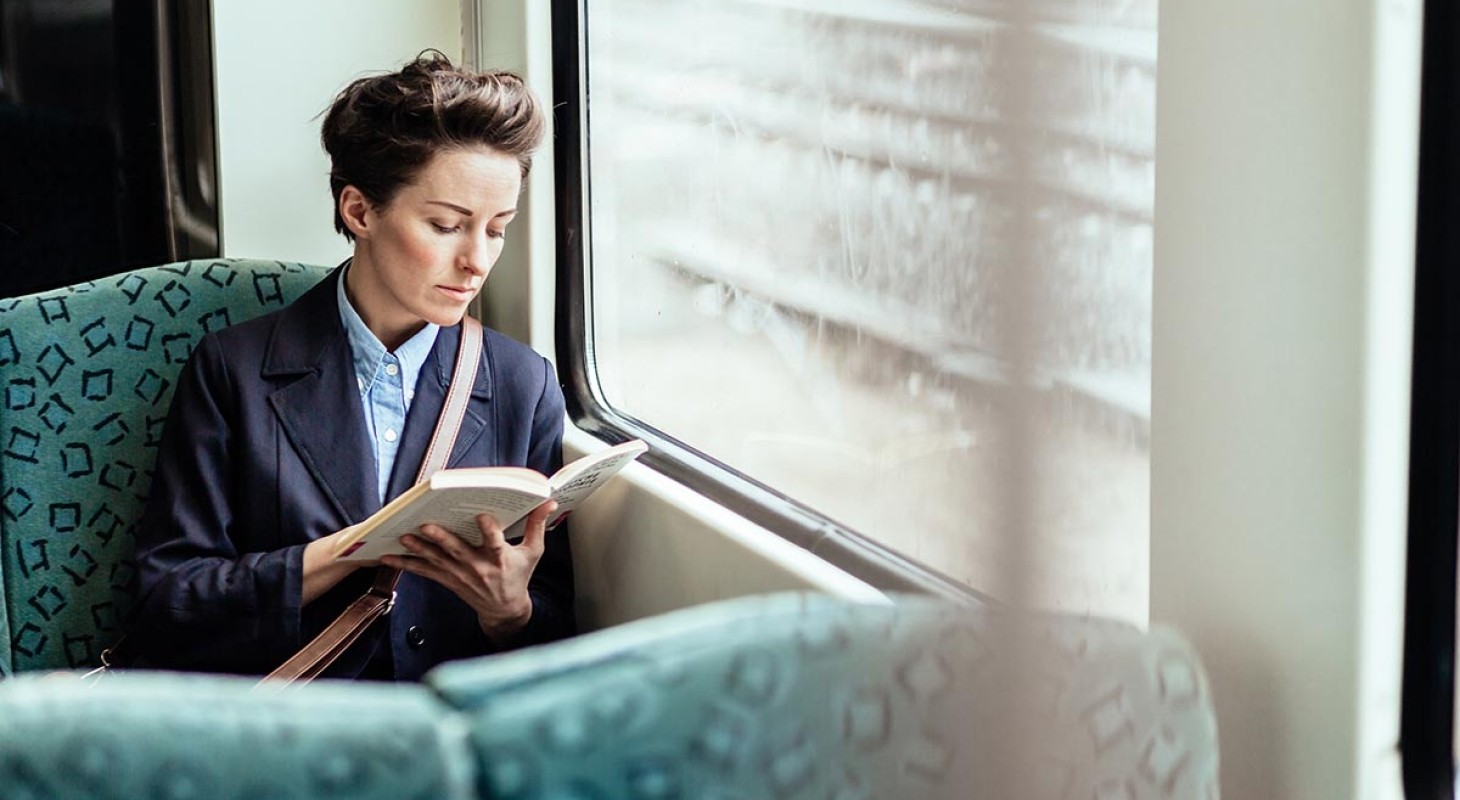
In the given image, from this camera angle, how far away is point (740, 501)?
4.43 ft

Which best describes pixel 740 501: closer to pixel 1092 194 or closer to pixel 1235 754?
pixel 1235 754

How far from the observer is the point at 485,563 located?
1246mm

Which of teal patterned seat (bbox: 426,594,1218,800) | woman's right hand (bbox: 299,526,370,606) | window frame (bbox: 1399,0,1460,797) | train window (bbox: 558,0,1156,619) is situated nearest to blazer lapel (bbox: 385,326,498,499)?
woman's right hand (bbox: 299,526,370,606)

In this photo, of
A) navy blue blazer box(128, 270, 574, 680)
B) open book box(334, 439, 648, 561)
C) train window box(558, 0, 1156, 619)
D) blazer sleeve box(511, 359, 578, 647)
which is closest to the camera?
train window box(558, 0, 1156, 619)

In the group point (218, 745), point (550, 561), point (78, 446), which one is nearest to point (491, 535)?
point (550, 561)

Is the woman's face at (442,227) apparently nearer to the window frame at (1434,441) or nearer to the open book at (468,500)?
the open book at (468,500)

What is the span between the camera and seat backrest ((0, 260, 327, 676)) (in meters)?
1.44

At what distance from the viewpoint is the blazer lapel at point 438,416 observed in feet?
4.52

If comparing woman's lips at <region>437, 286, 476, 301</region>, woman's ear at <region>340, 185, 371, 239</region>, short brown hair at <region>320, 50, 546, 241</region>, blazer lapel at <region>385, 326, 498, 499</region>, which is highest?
short brown hair at <region>320, 50, 546, 241</region>

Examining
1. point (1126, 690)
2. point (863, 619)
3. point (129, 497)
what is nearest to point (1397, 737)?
point (1126, 690)

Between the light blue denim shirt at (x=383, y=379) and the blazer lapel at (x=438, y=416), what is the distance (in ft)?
0.04

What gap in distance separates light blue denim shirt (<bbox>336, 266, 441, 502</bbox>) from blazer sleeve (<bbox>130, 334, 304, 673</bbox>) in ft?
0.40

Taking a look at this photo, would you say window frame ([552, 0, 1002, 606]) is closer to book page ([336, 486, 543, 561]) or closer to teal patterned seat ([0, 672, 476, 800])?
book page ([336, 486, 543, 561])

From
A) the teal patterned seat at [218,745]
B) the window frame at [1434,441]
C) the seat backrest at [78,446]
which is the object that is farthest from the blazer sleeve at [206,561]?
the window frame at [1434,441]
